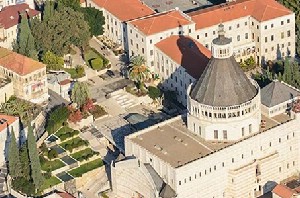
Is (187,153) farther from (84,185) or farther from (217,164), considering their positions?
(84,185)

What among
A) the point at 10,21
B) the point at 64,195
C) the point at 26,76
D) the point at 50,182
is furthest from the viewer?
the point at 10,21

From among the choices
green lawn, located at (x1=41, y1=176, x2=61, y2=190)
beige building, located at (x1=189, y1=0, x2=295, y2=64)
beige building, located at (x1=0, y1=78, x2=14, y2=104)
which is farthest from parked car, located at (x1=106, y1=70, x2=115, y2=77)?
green lawn, located at (x1=41, y1=176, x2=61, y2=190)

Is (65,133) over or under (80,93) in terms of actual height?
under

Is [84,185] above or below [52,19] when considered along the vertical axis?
below

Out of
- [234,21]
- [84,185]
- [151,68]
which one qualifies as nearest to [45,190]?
[84,185]

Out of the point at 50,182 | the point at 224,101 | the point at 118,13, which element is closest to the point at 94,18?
the point at 118,13

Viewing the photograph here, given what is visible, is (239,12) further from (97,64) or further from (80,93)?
(80,93)

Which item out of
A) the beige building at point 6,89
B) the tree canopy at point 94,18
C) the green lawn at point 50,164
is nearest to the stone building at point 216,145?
→ the green lawn at point 50,164
